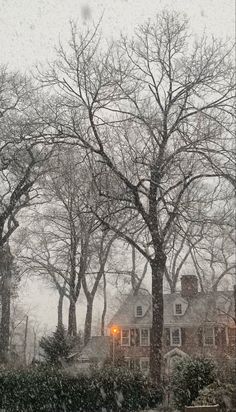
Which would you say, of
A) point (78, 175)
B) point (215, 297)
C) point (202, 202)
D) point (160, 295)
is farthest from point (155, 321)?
point (215, 297)

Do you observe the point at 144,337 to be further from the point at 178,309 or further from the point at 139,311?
the point at 178,309

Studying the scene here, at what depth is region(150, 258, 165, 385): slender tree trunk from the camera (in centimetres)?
1634

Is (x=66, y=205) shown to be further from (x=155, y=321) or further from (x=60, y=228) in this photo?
(x=155, y=321)

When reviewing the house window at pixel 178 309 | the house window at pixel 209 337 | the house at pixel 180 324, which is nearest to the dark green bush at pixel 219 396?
the house at pixel 180 324

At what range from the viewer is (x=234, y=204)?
47.1 feet

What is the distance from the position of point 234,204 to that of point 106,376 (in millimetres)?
6680

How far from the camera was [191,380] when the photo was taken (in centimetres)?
1280

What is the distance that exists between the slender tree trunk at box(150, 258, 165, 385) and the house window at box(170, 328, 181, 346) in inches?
694

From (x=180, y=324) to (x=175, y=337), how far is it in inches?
39.8

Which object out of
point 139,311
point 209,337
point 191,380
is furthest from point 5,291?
point 191,380

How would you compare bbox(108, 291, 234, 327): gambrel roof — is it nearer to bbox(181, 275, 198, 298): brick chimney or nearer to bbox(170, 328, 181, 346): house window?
bbox(181, 275, 198, 298): brick chimney

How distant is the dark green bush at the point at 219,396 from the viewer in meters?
10.4

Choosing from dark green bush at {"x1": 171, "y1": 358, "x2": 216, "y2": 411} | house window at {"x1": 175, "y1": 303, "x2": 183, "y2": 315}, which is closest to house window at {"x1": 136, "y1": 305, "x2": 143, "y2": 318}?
house window at {"x1": 175, "y1": 303, "x2": 183, "y2": 315}

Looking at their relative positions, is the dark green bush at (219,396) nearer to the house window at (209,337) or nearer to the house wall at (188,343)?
the house wall at (188,343)
